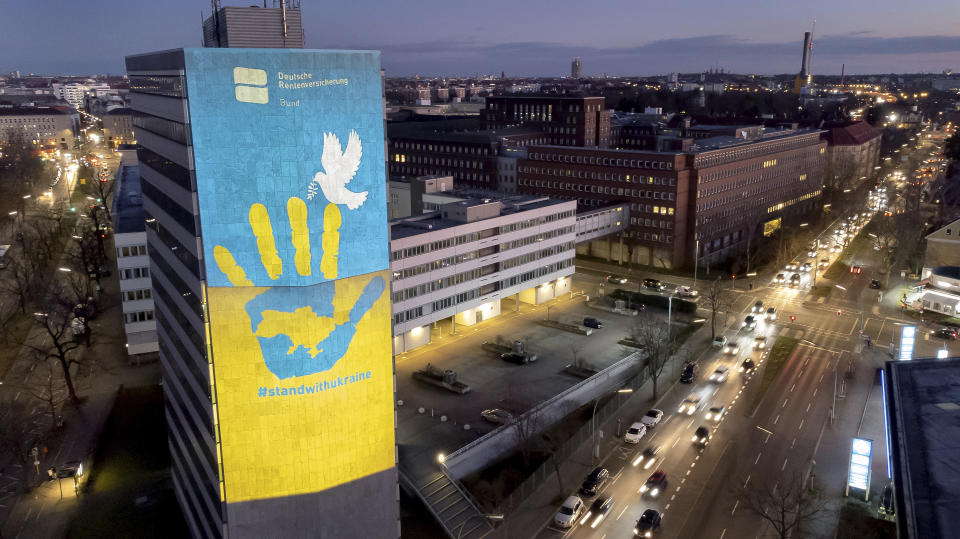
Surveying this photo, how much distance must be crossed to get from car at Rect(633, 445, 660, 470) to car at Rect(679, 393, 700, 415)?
6458 mm

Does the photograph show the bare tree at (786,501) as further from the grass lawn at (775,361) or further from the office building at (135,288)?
the office building at (135,288)

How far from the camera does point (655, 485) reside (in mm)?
41219

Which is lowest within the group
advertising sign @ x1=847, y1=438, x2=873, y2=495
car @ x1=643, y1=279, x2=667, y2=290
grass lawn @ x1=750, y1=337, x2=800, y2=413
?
grass lawn @ x1=750, y1=337, x2=800, y2=413

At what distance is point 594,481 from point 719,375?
71.2 feet

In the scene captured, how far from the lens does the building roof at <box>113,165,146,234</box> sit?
2434 inches

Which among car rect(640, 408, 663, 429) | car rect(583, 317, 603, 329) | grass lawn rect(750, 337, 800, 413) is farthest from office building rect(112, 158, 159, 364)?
grass lawn rect(750, 337, 800, 413)

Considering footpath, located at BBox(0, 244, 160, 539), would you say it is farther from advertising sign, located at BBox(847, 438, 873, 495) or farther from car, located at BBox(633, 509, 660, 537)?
advertising sign, located at BBox(847, 438, 873, 495)

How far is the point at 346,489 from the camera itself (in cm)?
3056

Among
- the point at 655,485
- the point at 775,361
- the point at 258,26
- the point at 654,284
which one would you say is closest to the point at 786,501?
the point at 655,485

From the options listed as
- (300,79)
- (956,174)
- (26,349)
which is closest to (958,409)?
(300,79)

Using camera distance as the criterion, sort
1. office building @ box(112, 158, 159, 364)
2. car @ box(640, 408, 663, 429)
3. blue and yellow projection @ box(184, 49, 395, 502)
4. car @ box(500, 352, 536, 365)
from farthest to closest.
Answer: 1. car @ box(500, 352, 536, 365)
2. office building @ box(112, 158, 159, 364)
3. car @ box(640, 408, 663, 429)
4. blue and yellow projection @ box(184, 49, 395, 502)

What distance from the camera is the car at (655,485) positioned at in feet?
134

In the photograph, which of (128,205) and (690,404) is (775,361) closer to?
(690,404)

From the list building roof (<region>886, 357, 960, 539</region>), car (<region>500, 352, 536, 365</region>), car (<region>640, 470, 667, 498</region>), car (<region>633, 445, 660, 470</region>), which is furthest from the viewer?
car (<region>500, 352, 536, 365</region>)
